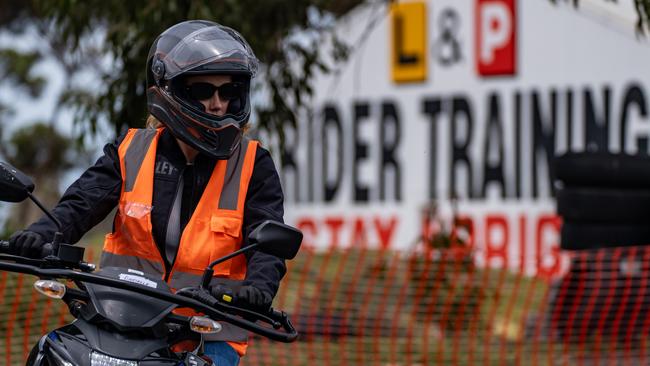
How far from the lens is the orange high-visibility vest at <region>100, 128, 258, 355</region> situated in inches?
167

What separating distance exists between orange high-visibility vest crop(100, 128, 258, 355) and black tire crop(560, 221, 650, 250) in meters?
9.68

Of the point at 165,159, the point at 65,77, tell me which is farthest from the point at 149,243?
the point at 65,77

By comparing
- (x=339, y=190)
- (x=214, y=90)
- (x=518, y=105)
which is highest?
(x=214, y=90)

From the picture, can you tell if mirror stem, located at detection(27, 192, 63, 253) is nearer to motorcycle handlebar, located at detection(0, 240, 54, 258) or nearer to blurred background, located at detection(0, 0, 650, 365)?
motorcycle handlebar, located at detection(0, 240, 54, 258)

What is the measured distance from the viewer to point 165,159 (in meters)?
4.41

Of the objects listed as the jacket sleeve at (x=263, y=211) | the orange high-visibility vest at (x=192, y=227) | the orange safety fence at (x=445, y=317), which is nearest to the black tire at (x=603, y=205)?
the orange safety fence at (x=445, y=317)

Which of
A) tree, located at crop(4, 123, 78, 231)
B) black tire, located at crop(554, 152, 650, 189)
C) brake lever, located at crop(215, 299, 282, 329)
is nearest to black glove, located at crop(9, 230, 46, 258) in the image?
brake lever, located at crop(215, 299, 282, 329)

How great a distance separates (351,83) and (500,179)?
3503 mm

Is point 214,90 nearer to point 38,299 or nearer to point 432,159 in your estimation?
point 38,299

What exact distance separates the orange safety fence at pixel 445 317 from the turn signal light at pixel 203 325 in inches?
280

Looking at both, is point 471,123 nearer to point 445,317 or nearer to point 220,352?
point 445,317

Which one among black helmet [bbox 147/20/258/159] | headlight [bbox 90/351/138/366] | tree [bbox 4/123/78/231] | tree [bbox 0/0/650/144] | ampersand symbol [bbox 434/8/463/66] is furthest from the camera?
tree [bbox 4/123/78/231]

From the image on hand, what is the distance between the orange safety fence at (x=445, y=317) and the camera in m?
11.8

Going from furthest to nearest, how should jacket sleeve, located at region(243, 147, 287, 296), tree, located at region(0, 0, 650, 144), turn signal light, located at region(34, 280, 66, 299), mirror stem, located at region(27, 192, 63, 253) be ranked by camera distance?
1. tree, located at region(0, 0, 650, 144)
2. jacket sleeve, located at region(243, 147, 287, 296)
3. mirror stem, located at region(27, 192, 63, 253)
4. turn signal light, located at region(34, 280, 66, 299)
